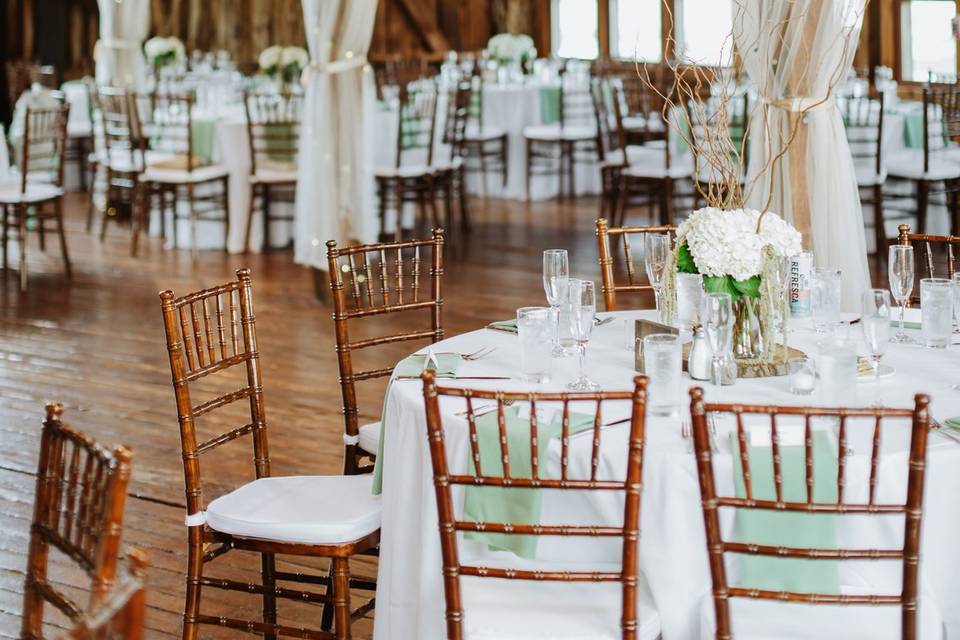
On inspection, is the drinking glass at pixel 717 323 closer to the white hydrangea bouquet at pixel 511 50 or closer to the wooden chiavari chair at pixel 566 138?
the wooden chiavari chair at pixel 566 138

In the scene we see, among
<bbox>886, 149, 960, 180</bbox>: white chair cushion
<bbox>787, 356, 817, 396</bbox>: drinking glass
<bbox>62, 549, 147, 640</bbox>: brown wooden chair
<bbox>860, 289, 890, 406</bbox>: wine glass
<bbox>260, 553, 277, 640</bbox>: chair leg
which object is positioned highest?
<bbox>886, 149, 960, 180</bbox>: white chair cushion

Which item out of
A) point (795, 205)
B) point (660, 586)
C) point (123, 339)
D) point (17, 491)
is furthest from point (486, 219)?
point (660, 586)

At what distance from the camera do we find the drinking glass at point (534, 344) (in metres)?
2.67

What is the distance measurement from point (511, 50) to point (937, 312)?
8.26 m

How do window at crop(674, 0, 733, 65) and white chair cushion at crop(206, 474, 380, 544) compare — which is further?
window at crop(674, 0, 733, 65)

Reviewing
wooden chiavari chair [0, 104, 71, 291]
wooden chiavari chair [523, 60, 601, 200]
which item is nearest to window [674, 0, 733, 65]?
wooden chiavari chair [523, 60, 601, 200]

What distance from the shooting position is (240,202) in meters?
8.51

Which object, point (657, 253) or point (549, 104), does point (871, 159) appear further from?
point (657, 253)

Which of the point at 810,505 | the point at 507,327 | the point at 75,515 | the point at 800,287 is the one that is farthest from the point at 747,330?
the point at 75,515

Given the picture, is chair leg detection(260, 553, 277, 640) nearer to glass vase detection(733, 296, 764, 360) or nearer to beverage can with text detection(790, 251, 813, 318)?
glass vase detection(733, 296, 764, 360)

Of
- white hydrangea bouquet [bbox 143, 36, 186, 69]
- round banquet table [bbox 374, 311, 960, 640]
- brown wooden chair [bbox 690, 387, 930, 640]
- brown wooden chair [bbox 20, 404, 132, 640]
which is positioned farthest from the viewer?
white hydrangea bouquet [bbox 143, 36, 186, 69]

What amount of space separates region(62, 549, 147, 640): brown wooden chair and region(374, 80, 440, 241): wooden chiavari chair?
6332 mm

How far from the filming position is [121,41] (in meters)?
9.62

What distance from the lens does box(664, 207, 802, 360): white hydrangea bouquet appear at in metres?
2.63
